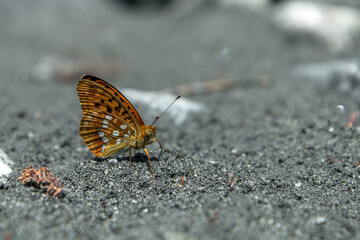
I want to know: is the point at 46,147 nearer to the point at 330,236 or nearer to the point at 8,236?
the point at 8,236

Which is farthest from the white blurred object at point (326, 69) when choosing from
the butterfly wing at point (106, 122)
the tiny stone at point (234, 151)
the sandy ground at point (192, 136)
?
the butterfly wing at point (106, 122)

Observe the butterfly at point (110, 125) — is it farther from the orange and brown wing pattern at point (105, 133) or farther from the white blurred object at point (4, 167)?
the white blurred object at point (4, 167)

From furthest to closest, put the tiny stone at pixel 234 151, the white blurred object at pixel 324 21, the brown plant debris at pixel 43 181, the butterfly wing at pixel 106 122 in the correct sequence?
the white blurred object at pixel 324 21, the tiny stone at pixel 234 151, the butterfly wing at pixel 106 122, the brown plant debris at pixel 43 181

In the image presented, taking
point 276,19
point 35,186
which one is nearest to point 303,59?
point 276,19

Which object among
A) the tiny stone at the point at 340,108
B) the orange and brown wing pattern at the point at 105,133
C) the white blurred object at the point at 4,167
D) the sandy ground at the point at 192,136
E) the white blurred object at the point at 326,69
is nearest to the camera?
the sandy ground at the point at 192,136

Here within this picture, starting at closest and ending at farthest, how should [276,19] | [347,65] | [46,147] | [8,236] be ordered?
[8,236] < [46,147] < [347,65] < [276,19]

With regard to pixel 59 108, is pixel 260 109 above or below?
below

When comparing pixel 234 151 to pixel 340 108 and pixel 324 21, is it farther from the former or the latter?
pixel 324 21

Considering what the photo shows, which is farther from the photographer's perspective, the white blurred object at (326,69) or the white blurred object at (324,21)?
the white blurred object at (324,21)
